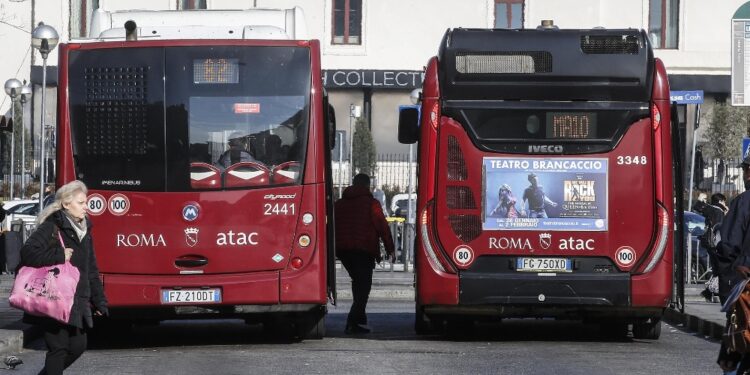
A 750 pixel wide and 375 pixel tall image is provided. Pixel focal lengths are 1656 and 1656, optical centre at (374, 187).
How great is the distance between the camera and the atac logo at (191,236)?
48.8 ft

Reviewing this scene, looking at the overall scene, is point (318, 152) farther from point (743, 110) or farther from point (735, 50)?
point (743, 110)

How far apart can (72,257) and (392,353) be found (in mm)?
4840

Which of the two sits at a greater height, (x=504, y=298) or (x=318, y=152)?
(x=318, y=152)

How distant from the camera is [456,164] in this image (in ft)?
50.4

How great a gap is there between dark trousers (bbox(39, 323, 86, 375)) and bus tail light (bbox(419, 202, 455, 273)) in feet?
17.6

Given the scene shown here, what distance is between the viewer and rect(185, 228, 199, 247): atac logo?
14.9 m

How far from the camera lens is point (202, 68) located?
15.0m

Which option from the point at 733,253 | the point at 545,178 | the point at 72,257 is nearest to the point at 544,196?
the point at 545,178

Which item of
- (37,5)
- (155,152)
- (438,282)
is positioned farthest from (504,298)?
(37,5)

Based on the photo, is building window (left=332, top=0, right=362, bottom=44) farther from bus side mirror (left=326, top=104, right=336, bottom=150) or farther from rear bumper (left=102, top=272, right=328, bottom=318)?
rear bumper (left=102, top=272, right=328, bottom=318)

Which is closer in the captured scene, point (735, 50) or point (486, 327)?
point (486, 327)

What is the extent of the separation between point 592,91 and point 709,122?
136ft

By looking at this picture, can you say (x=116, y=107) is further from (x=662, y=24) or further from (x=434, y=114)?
(x=662, y=24)

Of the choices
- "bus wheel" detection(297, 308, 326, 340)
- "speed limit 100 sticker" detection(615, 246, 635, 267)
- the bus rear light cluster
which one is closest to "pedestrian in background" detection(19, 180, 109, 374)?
the bus rear light cluster
